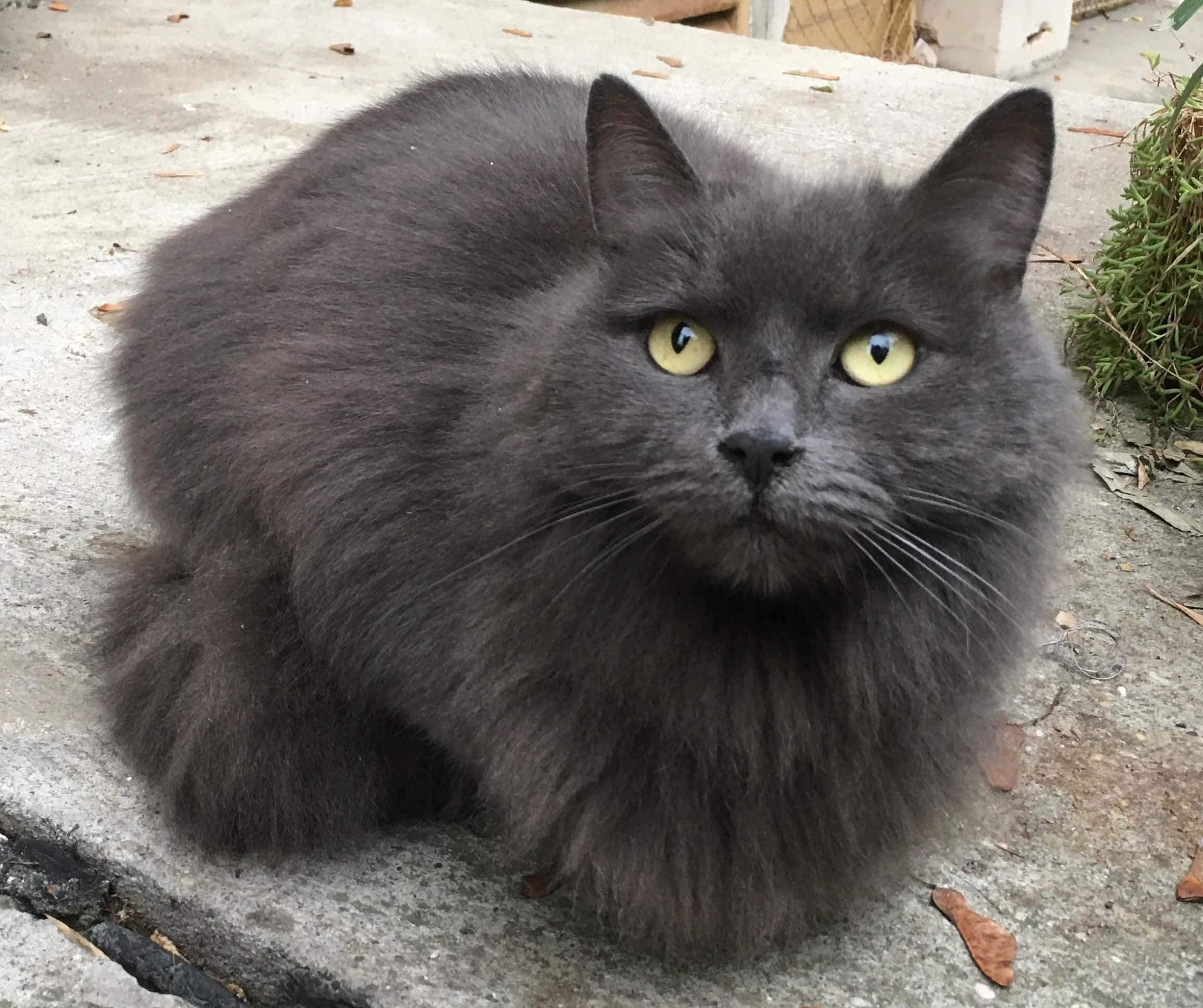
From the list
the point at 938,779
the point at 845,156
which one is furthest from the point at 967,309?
the point at 845,156

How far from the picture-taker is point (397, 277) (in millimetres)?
1991

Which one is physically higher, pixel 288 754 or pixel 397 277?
pixel 397 277

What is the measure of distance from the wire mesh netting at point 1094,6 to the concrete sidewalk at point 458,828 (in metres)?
6.42

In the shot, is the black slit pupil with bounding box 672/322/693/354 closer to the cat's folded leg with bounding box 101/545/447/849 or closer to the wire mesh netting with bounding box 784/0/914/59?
the cat's folded leg with bounding box 101/545/447/849

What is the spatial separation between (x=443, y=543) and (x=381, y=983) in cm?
63

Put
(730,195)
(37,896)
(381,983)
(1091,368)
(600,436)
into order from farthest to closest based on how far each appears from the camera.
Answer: (1091,368), (37,896), (381,983), (730,195), (600,436)

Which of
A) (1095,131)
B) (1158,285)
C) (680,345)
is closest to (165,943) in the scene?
(680,345)

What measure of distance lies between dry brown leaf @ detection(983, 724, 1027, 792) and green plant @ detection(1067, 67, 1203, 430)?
4.30 feet

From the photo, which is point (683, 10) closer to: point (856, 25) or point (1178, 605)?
point (856, 25)

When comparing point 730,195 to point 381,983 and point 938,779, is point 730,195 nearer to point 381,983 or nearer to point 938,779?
point 938,779

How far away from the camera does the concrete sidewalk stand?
5.89 feet

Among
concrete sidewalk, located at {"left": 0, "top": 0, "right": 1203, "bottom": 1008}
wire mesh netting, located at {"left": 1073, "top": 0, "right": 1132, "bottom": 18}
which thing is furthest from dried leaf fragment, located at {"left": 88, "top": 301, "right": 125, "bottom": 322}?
wire mesh netting, located at {"left": 1073, "top": 0, "right": 1132, "bottom": 18}

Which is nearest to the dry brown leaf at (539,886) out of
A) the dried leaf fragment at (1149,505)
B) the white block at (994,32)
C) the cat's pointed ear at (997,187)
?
the cat's pointed ear at (997,187)

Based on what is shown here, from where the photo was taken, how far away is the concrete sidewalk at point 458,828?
5.89ft
